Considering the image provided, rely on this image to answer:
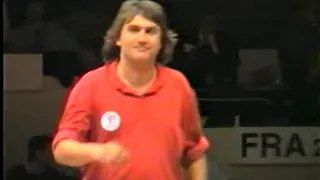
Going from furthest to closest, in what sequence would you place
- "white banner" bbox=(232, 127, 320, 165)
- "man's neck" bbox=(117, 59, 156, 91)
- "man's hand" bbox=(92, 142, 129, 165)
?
"white banner" bbox=(232, 127, 320, 165)
"man's neck" bbox=(117, 59, 156, 91)
"man's hand" bbox=(92, 142, 129, 165)

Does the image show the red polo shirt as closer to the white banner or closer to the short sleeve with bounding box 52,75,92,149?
the short sleeve with bounding box 52,75,92,149

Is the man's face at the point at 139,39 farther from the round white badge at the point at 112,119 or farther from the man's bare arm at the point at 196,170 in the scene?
the man's bare arm at the point at 196,170

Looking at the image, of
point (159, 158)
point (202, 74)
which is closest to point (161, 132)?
point (159, 158)

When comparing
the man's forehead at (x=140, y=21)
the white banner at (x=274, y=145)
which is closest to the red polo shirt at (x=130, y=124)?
the man's forehead at (x=140, y=21)

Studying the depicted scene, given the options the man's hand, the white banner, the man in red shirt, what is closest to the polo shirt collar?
the man in red shirt

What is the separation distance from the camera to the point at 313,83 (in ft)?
6.25

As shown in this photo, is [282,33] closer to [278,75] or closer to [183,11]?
[278,75]

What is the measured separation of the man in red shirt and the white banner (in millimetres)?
552

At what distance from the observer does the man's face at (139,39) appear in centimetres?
130

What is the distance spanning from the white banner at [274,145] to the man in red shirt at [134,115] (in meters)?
0.55

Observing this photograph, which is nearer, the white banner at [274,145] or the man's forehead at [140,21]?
the man's forehead at [140,21]

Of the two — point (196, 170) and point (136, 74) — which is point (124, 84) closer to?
point (136, 74)

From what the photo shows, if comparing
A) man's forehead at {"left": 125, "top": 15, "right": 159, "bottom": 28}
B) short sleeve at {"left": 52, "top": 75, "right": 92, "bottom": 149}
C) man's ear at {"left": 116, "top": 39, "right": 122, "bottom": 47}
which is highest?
man's forehead at {"left": 125, "top": 15, "right": 159, "bottom": 28}

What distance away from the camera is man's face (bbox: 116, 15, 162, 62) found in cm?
130
